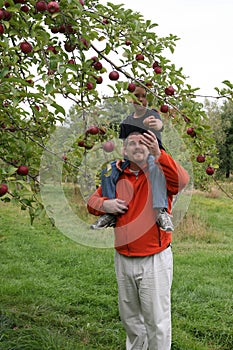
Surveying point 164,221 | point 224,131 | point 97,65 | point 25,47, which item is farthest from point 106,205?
point 224,131

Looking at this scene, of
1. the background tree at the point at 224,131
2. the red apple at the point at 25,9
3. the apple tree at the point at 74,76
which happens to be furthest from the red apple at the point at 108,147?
the background tree at the point at 224,131

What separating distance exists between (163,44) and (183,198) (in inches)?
30.0

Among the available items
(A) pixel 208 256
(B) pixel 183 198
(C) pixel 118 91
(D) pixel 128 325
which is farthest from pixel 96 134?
(A) pixel 208 256

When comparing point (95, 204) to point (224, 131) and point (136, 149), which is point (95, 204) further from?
point (224, 131)

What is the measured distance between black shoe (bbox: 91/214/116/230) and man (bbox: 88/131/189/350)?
4 cm

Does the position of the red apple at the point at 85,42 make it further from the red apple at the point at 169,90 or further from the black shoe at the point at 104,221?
the black shoe at the point at 104,221

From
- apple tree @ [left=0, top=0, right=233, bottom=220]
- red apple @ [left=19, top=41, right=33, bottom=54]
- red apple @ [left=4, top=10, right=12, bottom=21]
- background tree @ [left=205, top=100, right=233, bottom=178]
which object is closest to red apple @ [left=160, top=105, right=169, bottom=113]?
apple tree @ [left=0, top=0, right=233, bottom=220]

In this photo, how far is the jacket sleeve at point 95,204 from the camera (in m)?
2.09

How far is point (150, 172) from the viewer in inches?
81.7

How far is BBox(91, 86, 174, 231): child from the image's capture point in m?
1.87

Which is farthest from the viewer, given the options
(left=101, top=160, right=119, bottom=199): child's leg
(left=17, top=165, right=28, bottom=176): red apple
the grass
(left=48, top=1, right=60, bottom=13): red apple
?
the grass

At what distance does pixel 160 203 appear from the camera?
6.61 ft

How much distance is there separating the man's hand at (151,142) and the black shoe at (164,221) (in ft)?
0.96

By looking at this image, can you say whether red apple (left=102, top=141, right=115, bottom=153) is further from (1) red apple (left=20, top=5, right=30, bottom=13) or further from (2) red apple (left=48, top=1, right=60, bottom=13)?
(1) red apple (left=20, top=5, right=30, bottom=13)
